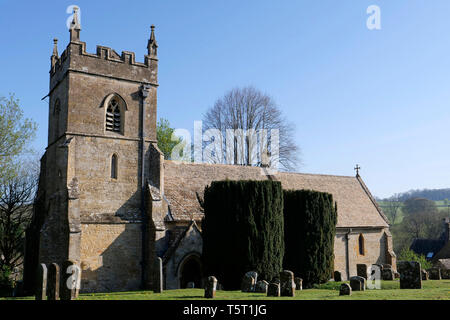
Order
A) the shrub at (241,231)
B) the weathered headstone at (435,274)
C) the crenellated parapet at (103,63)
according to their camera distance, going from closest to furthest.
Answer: the shrub at (241,231), the crenellated parapet at (103,63), the weathered headstone at (435,274)

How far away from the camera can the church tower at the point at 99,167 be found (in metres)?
19.6

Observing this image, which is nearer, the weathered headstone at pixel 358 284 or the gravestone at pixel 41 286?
the gravestone at pixel 41 286

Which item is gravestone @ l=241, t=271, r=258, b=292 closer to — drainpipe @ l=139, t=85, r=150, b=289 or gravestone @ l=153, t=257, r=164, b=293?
gravestone @ l=153, t=257, r=164, b=293

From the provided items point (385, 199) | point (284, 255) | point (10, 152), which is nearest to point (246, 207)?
point (284, 255)

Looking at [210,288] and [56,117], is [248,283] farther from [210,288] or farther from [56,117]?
[56,117]

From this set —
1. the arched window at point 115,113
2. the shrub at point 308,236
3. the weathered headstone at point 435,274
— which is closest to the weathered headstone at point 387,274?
the weathered headstone at point 435,274

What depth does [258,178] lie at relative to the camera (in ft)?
89.6

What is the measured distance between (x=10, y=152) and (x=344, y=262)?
2163 centimetres

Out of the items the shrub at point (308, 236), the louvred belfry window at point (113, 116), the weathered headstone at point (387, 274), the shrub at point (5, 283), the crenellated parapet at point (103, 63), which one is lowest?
the shrub at point (5, 283)

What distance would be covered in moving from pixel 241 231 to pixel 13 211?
21.7 metres

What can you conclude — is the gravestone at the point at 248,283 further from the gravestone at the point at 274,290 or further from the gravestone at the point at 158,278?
the gravestone at the point at 158,278

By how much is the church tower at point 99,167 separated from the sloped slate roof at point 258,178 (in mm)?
1909

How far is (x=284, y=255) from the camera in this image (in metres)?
21.2
